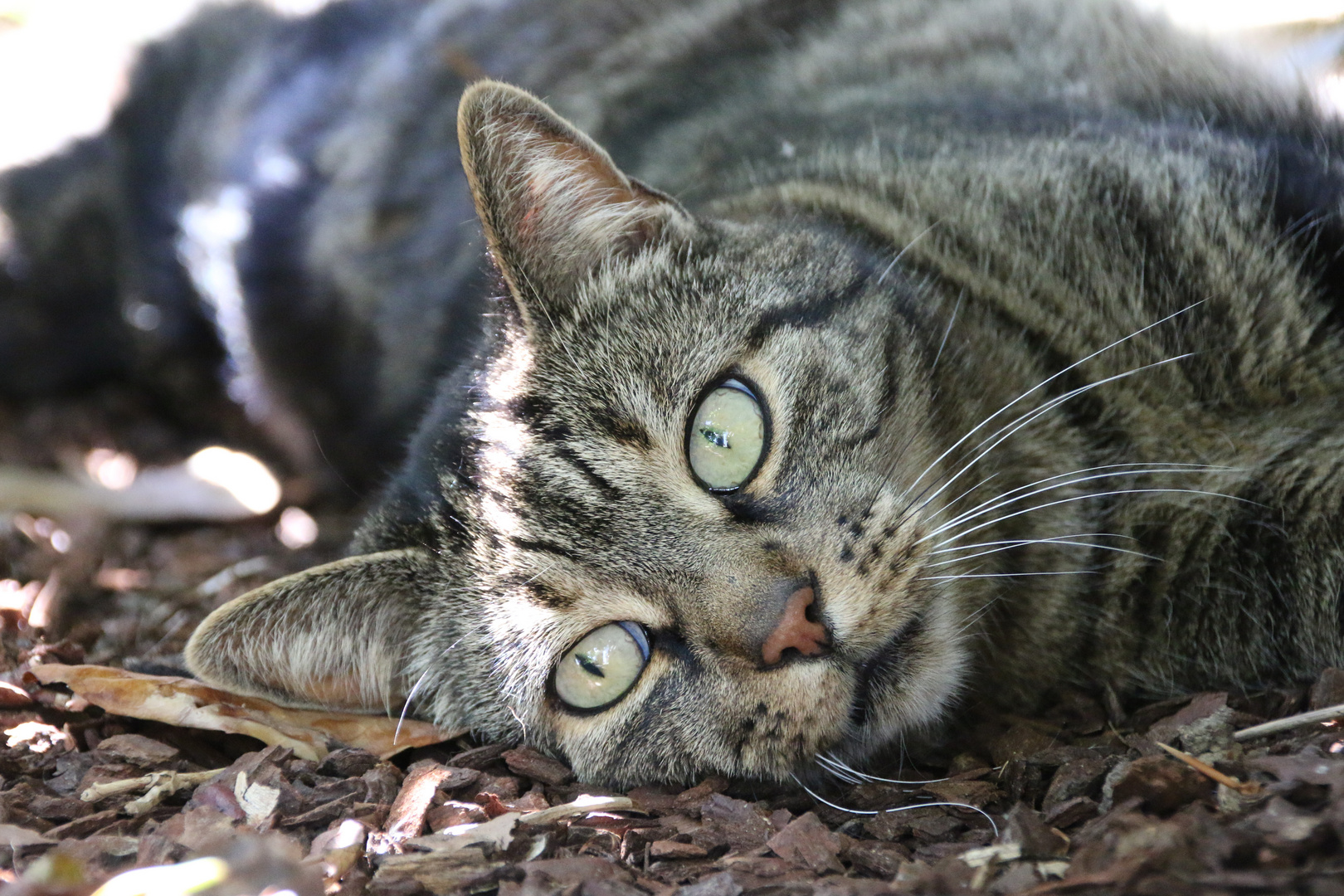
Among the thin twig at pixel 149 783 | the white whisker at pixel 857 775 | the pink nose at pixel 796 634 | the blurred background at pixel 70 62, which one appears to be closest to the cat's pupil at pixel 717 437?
the pink nose at pixel 796 634

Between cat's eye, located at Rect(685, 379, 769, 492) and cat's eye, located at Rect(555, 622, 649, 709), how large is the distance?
1.02 feet

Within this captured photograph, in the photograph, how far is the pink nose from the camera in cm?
174

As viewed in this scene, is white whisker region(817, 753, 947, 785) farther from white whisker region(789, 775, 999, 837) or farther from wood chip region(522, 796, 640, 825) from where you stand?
wood chip region(522, 796, 640, 825)

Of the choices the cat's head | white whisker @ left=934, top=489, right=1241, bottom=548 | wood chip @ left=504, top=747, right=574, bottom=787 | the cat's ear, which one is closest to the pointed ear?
the cat's head

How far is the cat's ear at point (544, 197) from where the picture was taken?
197 centimetres

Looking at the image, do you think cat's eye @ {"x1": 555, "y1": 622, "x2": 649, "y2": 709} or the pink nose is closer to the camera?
the pink nose

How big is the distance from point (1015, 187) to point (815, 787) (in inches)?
51.9

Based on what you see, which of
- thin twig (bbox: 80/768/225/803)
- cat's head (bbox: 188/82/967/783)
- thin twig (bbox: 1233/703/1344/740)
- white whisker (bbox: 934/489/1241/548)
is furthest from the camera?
white whisker (bbox: 934/489/1241/548)

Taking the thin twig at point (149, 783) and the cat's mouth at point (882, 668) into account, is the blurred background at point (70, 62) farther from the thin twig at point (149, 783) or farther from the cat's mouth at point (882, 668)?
the cat's mouth at point (882, 668)

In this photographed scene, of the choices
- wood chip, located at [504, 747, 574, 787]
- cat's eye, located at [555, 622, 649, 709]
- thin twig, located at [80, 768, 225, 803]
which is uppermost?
cat's eye, located at [555, 622, 649, 709]

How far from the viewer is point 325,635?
6.93 ft

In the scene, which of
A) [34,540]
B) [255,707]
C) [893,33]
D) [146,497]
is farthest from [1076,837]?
[146,497]

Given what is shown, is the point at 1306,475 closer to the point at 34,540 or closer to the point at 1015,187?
the point at 1015,187

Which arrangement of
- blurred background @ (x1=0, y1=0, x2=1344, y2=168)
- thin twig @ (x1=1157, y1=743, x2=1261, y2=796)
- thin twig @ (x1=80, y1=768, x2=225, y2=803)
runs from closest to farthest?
1. thin twig @ (x1=1157, y1=743, x2=1261, y2=796)
2. thin twig @ (x1=80, y1=768, x2=225, y2=803)
3. blurred background @ (x1=0, y1=0, x2=1344, y2=168)
